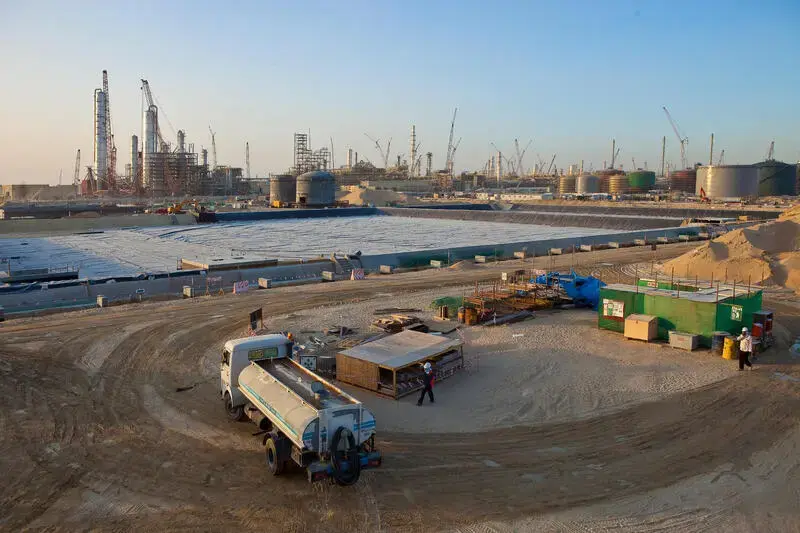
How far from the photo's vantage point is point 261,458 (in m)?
8.34

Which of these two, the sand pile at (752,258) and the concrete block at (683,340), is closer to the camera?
the concrete block at (683,340)

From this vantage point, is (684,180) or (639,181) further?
(684,180)

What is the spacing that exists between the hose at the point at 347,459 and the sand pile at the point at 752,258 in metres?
18.4

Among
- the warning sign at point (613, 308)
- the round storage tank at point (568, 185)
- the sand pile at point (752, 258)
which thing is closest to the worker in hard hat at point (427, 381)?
the warning sign at point (613, 308)

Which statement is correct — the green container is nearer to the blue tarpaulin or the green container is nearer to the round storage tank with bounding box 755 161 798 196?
Answer: the blue tarpaulin

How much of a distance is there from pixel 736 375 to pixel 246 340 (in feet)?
30.0

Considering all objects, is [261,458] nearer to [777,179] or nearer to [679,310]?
[679,310]

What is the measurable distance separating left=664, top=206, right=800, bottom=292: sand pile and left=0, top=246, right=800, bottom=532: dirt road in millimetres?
11472

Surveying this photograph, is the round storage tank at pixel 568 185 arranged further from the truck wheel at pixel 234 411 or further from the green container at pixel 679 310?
the truck wheel at pixel 234 411

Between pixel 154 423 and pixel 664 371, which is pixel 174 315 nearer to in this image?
pixel 154 423

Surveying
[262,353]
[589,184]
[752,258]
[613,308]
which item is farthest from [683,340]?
[589,184]

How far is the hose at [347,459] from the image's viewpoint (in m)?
7.23

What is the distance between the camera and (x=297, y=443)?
7227 mm

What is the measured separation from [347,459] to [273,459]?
1.05 meters
